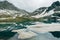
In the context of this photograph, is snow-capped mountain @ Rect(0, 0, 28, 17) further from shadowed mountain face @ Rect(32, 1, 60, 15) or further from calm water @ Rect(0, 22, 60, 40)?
calm water @ Rect(0, 22, 60, 40)

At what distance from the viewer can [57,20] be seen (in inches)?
197

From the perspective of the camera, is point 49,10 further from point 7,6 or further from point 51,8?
point 7,6

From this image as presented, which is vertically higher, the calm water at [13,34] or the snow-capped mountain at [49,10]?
the snow-capped mountain at [49,10]

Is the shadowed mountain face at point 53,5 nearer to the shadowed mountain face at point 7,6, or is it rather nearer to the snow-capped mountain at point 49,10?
the snow-capped mountain at point 49,10

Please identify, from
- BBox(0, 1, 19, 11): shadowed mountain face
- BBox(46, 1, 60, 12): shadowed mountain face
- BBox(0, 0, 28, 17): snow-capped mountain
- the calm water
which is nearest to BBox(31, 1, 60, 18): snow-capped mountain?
BBox(46, 1, 60, 12): shadowed mountain face

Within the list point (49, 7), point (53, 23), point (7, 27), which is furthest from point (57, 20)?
point (7, 27)

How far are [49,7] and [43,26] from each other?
3.03 feet

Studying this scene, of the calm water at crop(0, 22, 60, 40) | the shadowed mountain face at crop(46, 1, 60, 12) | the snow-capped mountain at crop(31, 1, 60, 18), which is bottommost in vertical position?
the calm water at crop(0, 22, 60, 40)

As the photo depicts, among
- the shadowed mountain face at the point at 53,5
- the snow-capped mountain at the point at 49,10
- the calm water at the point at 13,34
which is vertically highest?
the shadowed mountain face at the point at 53,5

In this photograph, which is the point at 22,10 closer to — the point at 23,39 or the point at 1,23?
the point at 1,23

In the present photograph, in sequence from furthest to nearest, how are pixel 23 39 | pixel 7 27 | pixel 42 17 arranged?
pixel 42 17, pixel 7 27, pixel 23 39

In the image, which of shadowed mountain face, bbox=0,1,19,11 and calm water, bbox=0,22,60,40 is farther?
shadowed mountain face, bbox=0,1,19,11

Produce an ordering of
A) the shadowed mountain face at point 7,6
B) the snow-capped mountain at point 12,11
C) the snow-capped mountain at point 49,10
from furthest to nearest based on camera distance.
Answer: the shadowed mountain face at point 7,6, the snow-capped mountain at point 12,11, the snow-capped mountain at point 49,10

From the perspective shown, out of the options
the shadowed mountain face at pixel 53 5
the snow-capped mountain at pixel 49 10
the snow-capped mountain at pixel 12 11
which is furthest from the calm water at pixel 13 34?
the shadowed mountain face at pixel 53 5
